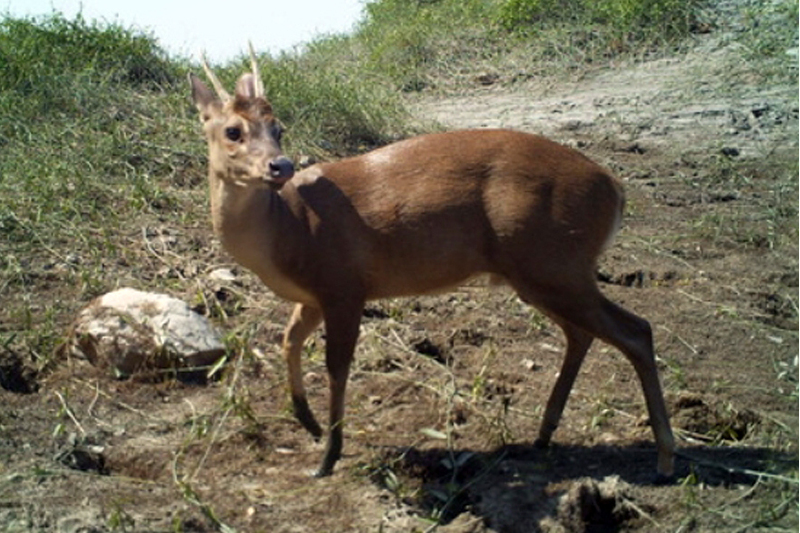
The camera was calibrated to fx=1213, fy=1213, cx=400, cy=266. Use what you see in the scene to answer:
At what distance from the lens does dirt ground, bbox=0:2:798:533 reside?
198 inches

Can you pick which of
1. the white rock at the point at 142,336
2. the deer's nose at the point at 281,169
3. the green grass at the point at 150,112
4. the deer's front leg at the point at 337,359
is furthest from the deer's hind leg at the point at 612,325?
the green grass at the point at 150,112

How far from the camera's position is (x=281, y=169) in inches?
200

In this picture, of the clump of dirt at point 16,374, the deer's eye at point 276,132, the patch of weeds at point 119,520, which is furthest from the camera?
the clump of dirt at point 16,374

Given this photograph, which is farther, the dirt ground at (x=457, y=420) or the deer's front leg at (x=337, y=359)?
the deer's front leg at (x=337, y=359)

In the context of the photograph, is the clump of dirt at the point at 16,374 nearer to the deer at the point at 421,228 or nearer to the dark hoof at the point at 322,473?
the deer at the point at 421,228

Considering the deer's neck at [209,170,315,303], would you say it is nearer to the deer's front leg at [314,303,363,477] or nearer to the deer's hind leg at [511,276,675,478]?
the deer's front leg at [314,303,363,477]

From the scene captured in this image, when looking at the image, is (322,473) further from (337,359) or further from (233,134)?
(233,134)

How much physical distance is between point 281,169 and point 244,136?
34 centimetres

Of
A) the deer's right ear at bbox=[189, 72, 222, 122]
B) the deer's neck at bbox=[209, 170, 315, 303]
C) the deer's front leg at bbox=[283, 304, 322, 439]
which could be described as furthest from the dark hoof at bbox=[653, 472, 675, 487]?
the deer's right ear at bbox=[189, 72, 222, 122]

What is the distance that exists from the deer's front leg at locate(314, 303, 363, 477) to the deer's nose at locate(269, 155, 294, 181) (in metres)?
0.72

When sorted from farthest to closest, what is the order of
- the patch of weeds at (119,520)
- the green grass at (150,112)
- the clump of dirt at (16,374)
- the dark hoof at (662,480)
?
the green grass at (150,112) → the clump of dirt at (16,374) → the dark hoof at (662,480) → the patch of weeds at (119,520)

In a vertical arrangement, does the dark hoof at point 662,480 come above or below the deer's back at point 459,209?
below

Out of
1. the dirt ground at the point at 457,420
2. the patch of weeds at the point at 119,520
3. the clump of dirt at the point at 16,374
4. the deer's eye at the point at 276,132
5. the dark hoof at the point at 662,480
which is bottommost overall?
the dark hoof at the point at 662,480

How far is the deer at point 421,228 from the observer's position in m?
5.40
